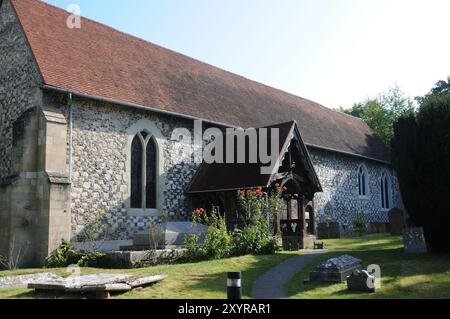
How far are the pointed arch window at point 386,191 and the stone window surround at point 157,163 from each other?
65.4ft

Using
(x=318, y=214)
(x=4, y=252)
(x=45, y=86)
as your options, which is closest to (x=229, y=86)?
(x=318, y=214)

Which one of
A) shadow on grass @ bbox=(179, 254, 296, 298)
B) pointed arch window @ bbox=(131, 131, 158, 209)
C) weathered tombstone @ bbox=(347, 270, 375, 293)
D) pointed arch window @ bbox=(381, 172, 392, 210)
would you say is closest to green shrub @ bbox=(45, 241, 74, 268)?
pointed arch window @ bbox=(131, 131, 158, 209)

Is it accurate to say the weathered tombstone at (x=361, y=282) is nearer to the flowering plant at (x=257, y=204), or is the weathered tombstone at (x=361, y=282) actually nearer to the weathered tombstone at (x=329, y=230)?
the flowering plant at (x=257, y=204)

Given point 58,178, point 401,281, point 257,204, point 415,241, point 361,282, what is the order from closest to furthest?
point 361,282 → point 401,281 → point 415,241 → point 58,178 → point 257,204

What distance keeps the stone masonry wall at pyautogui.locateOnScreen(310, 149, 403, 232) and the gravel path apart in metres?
11.7

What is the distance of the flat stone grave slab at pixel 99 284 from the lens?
26.8ft

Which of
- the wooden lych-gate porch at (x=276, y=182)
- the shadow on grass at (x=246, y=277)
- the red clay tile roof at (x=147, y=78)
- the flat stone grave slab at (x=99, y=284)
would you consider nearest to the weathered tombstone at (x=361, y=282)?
the shadow on grass at (x=246, y=277)

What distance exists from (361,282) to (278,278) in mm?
2347

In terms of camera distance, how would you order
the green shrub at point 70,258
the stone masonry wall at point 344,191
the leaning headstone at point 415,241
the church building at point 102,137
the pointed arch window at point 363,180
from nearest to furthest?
1. the green shrub at point 70,258
2. the leaning headstone at point 415,241
3. the church building at point 102,137
4. the stone masonry wall at point 344,191
5. the pointed arch window at point 363,180

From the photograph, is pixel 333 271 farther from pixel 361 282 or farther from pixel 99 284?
pixel 99 284

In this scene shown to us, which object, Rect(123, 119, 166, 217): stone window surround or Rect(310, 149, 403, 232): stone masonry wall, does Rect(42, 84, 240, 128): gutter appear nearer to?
Rect(123, 119, 166, 217): stone window surround

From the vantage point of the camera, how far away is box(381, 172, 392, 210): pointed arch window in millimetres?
32500

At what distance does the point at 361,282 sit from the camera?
884cm

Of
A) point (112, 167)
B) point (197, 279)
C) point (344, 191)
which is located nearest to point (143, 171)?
point (112, 167)
